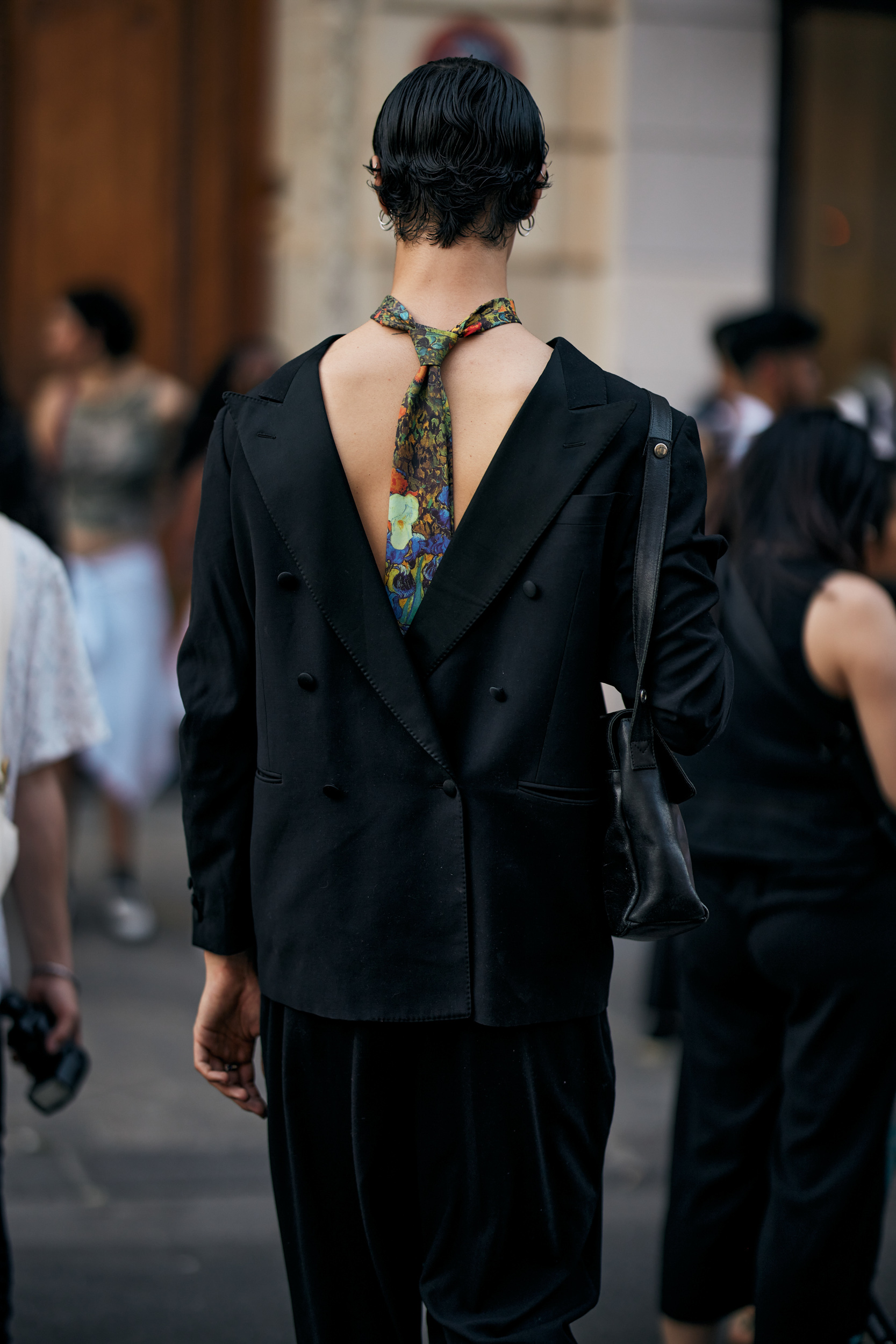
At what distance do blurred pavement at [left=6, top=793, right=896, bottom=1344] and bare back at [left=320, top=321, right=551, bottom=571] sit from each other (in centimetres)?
210

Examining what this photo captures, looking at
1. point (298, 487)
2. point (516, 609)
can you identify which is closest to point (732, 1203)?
point (516, 609)

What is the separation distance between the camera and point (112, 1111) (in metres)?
4.54

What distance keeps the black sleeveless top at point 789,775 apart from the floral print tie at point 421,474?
1.05m

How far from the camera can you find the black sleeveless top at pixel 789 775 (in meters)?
2.88

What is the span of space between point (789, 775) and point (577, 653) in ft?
3.41

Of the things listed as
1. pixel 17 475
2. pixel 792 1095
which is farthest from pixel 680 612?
pixel 17 475

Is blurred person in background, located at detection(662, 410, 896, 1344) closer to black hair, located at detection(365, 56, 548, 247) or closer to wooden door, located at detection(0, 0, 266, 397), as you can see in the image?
black hair, located at detection(365, 56, 548, 247)

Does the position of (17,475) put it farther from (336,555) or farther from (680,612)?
(680,612)

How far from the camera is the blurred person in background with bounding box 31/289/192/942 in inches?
249

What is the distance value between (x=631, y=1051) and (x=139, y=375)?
3416 millimetres

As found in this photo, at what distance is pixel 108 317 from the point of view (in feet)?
21.2

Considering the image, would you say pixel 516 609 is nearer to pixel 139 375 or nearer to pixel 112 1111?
pixel 112 1111

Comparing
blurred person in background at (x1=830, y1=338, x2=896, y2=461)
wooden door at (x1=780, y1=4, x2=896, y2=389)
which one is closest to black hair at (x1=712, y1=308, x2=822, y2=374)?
blurred person in background at (x1=830, y1=338, x2=896, y2=461)

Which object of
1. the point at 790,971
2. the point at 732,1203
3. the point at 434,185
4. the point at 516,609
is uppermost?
the point at 434,185
